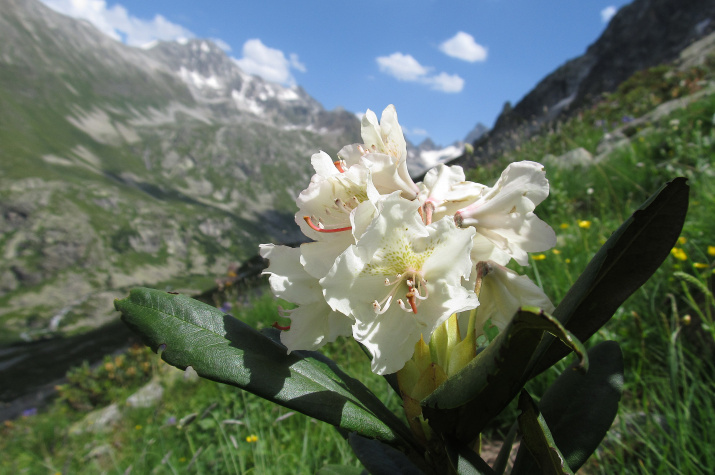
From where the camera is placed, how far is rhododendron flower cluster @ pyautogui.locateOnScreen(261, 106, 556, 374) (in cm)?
82

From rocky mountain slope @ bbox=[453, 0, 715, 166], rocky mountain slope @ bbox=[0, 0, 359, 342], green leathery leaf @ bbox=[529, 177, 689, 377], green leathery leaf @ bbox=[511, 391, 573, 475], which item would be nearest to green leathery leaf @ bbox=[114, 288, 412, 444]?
green leathery leaf @ bbox=[511, 391, 573, 475]

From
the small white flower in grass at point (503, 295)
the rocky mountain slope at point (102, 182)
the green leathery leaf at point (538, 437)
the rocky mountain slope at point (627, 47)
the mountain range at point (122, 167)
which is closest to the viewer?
the green leathery leaf at point (538, 437)

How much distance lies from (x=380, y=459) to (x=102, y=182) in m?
131

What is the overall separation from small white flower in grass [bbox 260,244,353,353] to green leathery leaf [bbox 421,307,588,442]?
27 centimetres

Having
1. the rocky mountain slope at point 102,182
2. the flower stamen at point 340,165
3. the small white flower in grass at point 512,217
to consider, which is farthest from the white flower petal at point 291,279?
the rocky mountain slope at point 102,182

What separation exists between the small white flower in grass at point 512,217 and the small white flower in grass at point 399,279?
12 centimetres

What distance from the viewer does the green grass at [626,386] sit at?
1604 mm

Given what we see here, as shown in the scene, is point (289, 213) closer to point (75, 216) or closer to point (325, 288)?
point (75, 216)

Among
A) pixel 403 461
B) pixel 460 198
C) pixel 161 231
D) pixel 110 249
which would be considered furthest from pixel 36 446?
pixel 161 231

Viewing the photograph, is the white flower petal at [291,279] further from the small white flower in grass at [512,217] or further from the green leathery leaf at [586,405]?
the green leathery leaf at [586,405]

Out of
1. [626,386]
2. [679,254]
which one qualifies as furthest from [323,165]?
[679,254]

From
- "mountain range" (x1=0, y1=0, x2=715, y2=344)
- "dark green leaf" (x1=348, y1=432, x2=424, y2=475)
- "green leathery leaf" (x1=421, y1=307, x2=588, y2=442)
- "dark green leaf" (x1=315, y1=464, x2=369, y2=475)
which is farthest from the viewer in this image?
"mountain range" (x1=0, y1=0, x2=715, y2=344)

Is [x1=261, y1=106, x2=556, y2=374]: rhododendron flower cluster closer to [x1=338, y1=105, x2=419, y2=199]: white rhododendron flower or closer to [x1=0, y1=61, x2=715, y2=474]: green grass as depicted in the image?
[x1=338, y1=105, x2=419, y2=199]: white rhododendron flower

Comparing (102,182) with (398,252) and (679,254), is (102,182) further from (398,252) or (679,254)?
(398,252)
